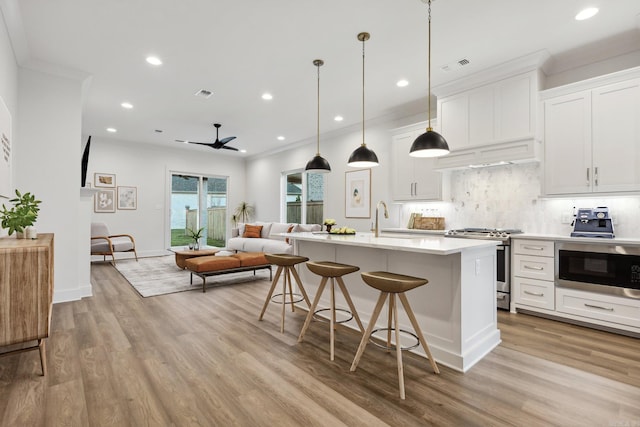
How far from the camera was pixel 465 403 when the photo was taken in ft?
6.25

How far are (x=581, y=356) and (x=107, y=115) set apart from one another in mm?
7385

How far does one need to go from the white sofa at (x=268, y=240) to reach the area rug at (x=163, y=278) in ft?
2.39

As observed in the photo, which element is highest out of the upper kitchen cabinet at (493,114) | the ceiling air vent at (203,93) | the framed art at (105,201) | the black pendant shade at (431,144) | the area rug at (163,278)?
the ceiling air vent at (203,93)

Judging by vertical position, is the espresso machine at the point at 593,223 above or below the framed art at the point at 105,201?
below

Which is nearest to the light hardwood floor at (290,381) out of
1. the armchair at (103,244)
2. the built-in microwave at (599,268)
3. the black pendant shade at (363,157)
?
the built-in microwave at (599,268)

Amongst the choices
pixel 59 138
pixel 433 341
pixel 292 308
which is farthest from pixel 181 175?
pixel 433 341

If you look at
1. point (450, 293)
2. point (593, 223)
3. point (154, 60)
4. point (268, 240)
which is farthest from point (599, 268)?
point (268, 240)

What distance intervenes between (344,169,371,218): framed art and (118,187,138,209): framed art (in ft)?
17.1

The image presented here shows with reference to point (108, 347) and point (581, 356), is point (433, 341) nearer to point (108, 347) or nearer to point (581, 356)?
point (581, 356)

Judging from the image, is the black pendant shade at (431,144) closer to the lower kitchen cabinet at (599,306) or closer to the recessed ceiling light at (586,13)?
the recessed ceiling light at (586,13)

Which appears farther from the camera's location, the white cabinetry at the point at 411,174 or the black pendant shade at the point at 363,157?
the white cabinetry at the point at 411,174

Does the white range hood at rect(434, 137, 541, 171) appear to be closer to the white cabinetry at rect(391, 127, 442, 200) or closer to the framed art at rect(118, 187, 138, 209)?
the white cabinetry at rect(391, 127, 442, 200)

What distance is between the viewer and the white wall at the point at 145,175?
24.7 ft

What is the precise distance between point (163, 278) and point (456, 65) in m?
5.36
